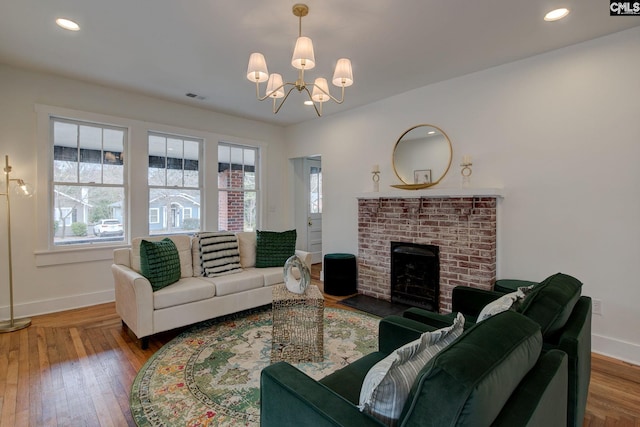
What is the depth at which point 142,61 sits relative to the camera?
321 cm

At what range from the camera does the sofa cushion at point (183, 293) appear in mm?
2789

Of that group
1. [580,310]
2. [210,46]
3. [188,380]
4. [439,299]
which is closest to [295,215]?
[439,299]

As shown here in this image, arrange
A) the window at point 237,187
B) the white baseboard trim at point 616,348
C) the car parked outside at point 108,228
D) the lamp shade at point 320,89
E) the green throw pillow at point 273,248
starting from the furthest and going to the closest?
1. the window at point 237,187
2. the car parked outside at point 108,228
3. the green throw pillow at point 273,248
4. the white baseboard trim at point 616,348
5. the lamp shade at point 320,89

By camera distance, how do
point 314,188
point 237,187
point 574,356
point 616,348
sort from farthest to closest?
point 314,188 < point 237,187 < point 616,348 < point 574,356

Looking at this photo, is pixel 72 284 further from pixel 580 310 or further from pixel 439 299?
pixel 580 310

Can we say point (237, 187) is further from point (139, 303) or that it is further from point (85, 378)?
point (85, 378)

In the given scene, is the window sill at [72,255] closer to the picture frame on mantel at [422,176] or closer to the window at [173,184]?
the window at [173,184]

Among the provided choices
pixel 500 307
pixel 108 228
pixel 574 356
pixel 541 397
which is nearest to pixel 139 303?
pixel 108 228

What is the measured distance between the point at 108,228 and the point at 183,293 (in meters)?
1.98

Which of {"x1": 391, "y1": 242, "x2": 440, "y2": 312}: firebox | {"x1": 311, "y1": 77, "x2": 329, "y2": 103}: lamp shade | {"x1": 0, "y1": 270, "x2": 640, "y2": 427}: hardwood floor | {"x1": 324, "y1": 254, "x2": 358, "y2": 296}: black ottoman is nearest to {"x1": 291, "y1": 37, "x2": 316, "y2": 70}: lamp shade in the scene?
{"x1": 311, "y1": 77, "x2": 329, "y2": 103}: lamp shade

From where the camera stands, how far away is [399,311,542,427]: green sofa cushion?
756mm

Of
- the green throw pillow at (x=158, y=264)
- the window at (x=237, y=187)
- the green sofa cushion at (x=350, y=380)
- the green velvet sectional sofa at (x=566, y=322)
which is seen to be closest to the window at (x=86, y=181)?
the window at (x=237, y=187)

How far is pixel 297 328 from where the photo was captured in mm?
2572

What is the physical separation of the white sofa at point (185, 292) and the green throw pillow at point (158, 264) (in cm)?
7
